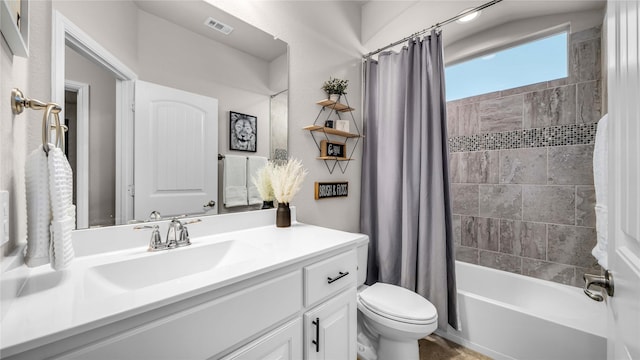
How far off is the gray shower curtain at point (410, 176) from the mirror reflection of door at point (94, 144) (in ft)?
5.21

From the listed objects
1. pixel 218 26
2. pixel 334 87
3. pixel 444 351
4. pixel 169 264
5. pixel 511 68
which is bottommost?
pixel 444 351

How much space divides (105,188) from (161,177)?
191 mm

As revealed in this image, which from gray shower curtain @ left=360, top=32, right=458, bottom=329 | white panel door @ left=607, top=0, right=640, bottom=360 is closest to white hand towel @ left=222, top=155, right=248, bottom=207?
gray shower curtain @ left=360, top=32, right=458, bottom=329

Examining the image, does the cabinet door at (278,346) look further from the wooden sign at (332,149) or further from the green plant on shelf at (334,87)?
the green plant on shelf at (334,87)

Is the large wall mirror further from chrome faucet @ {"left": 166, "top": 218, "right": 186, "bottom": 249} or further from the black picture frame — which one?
chrome faucet @ {"left": 166, "top": 218, "right": 186, "bottom": 249}

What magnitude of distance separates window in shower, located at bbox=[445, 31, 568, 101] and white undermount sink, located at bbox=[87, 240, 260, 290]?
7.67 ft

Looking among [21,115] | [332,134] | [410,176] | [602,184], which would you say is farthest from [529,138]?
[21,115]

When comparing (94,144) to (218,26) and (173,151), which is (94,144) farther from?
(218,26)

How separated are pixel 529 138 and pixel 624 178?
5.89 ft

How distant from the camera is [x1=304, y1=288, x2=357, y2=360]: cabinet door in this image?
918 mm

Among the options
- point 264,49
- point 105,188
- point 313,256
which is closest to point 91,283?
point 105,188

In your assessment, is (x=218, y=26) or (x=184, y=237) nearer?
(x=184, y=237)

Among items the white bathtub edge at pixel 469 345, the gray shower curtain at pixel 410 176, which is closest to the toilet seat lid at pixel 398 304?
the gray shower curtain at pixel 410 176

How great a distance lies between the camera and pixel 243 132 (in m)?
1.36
